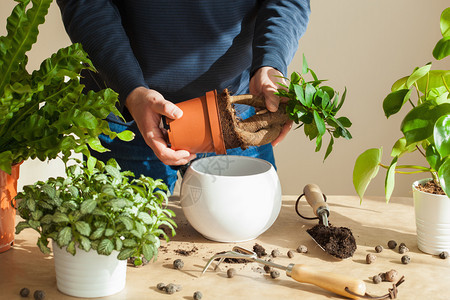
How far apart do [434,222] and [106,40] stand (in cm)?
89

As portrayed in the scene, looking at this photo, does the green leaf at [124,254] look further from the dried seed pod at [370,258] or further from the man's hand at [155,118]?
the dried seed pod at [370,258]

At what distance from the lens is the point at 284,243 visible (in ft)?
3.76

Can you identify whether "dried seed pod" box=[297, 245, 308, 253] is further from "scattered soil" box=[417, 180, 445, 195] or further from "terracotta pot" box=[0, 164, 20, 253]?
"terracotta pot" box=[0, 164, 20, 253]

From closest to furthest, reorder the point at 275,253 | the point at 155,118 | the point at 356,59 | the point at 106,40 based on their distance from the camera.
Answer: the point at 275,253
the point at 155,118
the point at 106,40
the point at 356,59

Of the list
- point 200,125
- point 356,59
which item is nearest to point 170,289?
point 200,125

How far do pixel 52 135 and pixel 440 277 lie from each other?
0.76 m

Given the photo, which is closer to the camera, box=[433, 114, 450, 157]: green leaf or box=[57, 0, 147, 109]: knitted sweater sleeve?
box=[433, 114, 450, 157]: green leaf

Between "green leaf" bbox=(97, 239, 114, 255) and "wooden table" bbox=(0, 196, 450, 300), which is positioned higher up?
"green leaf" bbox=(97, 239, 114, 255)

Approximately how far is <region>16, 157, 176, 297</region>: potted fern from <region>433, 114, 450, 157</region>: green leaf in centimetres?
52

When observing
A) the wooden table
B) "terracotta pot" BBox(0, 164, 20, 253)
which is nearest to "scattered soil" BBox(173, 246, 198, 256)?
the wooden table

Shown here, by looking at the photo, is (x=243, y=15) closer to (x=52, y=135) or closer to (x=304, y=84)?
(x=304, y=84)

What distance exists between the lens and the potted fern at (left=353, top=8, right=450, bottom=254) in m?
0.99

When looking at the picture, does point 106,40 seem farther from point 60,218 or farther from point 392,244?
point 392,244

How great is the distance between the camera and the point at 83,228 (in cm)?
84
